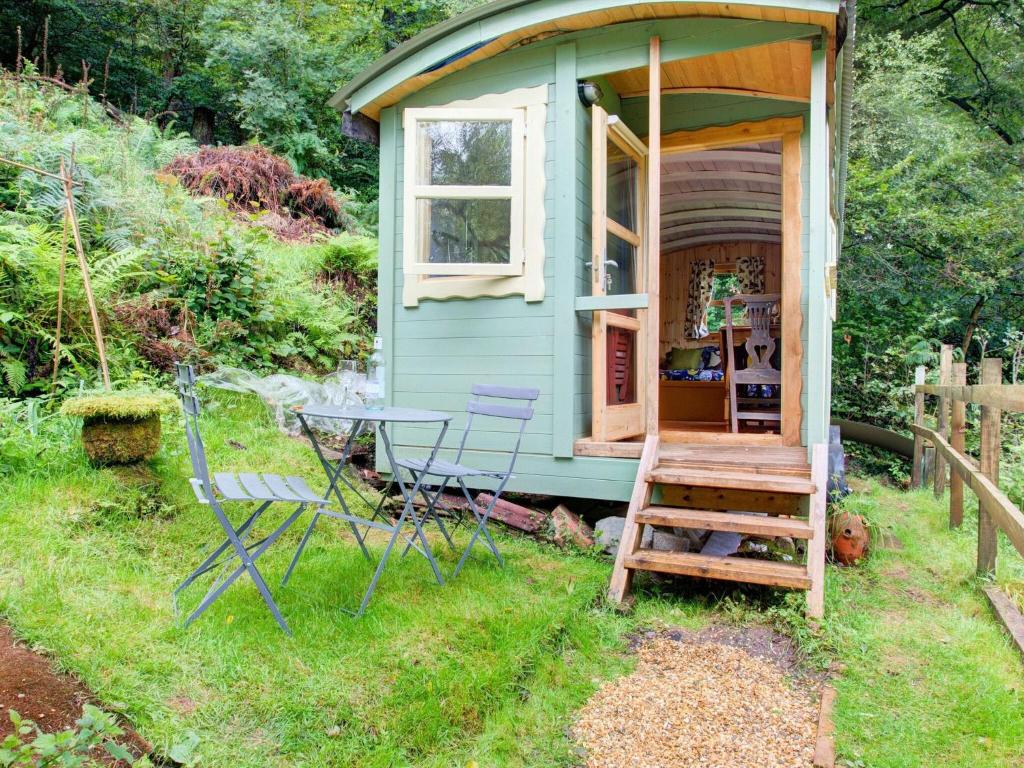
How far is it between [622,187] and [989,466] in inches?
101

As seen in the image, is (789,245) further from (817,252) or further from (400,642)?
(400,642)

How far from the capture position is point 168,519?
3350 millimetres

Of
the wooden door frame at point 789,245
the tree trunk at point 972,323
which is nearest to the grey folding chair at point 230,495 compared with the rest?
the wooden door frame at point 789,245

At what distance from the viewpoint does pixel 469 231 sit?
4.05 metres

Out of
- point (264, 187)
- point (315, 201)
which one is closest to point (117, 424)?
point (264, 187)

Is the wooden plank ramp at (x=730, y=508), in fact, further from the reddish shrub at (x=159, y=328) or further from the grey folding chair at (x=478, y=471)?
the reddish shrub at (x=159, y=328)

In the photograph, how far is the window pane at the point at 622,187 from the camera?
4105 millimetres

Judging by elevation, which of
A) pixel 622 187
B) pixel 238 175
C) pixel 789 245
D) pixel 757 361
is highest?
pixel 238 175

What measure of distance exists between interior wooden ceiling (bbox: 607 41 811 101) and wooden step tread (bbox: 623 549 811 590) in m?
2.64

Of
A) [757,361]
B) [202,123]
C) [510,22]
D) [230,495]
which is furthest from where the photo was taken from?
[202,123]

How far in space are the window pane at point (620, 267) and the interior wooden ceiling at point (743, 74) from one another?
0.99 metres

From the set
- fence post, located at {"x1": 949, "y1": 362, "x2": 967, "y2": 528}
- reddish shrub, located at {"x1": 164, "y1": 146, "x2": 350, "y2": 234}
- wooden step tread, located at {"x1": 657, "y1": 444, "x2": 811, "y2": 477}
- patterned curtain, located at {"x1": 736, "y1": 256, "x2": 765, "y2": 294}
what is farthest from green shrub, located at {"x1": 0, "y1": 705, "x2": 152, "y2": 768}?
patterned curtain, located at {"x1": 736, "y1": 256, "x2": 765, "y2": 294}

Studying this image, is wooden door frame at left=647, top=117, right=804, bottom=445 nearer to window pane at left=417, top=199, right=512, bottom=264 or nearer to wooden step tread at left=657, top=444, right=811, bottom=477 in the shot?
wooden step tread at left=657, top=444, right=811, bottom=477

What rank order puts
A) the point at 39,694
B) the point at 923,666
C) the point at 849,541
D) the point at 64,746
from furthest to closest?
the point at 849,541 → the point at 923,666 → the point at 39,694 → the point at 64,746
